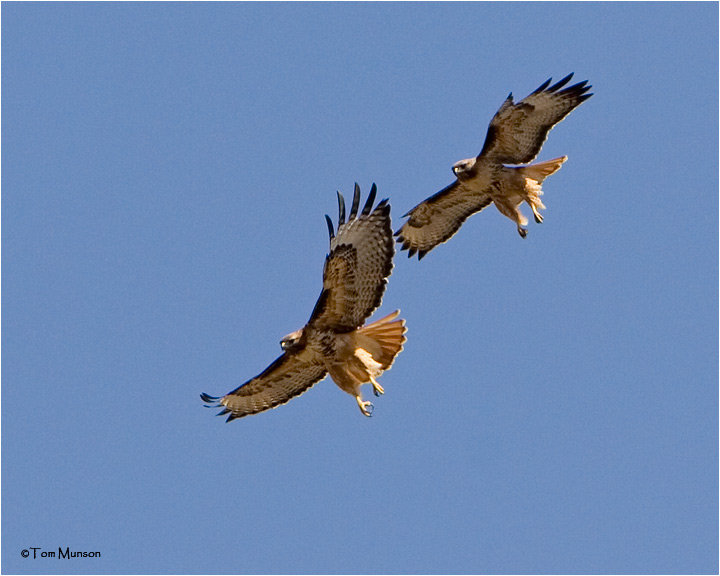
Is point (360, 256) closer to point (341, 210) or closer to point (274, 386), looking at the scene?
point (341, 210)

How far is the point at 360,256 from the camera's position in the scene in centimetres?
1039

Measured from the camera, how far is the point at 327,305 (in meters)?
10.5

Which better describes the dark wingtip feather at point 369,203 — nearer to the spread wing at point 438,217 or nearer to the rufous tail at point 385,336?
the rufous tail at point 385,336

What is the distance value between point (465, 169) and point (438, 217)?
4.06ft

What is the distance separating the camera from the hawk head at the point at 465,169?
13.2 m

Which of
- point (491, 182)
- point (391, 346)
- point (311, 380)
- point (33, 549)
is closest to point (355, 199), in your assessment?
point (391, 346)

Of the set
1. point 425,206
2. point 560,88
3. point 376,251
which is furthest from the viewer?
point 425,206

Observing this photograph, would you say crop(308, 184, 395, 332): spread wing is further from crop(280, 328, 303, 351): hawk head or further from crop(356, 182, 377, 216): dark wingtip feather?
crop(280, 328, 303, 351): hawk head

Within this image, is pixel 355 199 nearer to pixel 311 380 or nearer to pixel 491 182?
pixel 311 380

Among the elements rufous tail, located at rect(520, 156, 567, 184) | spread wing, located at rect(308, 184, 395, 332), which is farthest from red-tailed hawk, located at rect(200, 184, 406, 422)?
rufous tail, located at rect(520, 156, 567, 184)

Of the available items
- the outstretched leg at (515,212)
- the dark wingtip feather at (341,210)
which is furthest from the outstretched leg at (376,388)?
the outstretched leg at (515,212)

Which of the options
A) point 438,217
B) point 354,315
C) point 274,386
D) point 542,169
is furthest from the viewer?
point 438,217

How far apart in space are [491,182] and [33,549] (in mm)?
5967

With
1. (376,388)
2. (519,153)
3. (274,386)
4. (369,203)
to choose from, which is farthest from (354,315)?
(519,153)
